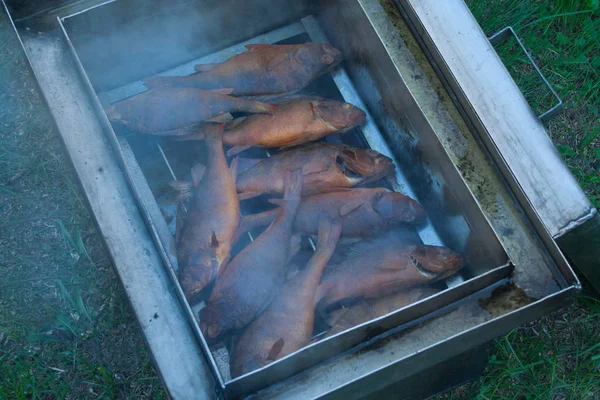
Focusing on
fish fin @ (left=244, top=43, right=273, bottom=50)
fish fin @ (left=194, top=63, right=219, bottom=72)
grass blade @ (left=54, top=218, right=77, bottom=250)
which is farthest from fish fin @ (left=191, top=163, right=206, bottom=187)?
grass blade @ (left=54, top=218, right=77, bottom=250)

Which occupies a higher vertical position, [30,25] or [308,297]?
[30,25]

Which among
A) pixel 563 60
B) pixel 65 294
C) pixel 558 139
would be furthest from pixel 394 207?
pixel 563 60

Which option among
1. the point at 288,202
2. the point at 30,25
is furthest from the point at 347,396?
the point at 30,25

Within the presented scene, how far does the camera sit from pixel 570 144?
390 cm

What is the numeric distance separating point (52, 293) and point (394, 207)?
2035 millimetres

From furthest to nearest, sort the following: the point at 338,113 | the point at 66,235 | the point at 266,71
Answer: the point at 66,235 → the point at 266,71 → the point at 338,113

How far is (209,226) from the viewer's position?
267cm

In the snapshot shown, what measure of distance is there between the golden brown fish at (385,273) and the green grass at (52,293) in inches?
50.1

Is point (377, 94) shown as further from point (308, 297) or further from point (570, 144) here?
point (570, 144)

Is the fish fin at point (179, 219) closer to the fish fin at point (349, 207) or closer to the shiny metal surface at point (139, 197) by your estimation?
the shiny metal surface at point (139, 197)

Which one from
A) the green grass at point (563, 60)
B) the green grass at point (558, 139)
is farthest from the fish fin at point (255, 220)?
the green grass at point (563, 60)

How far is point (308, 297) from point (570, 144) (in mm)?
2326

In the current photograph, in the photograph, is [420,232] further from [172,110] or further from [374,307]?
[172,110]

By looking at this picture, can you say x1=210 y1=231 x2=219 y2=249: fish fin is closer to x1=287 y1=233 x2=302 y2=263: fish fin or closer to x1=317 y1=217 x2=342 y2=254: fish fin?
x1=287 y1=233 x2=302 y2=263: fish fin
